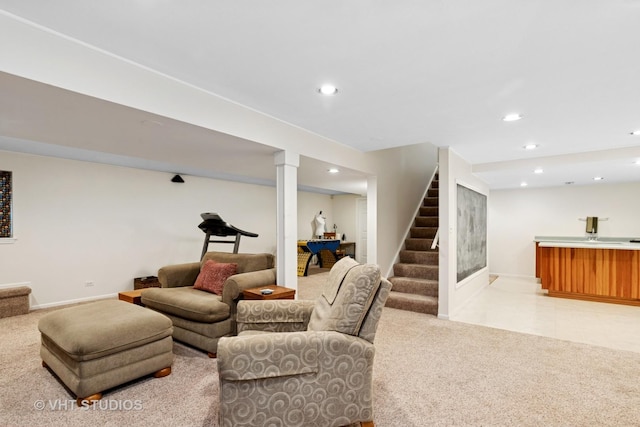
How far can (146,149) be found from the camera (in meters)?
3.36

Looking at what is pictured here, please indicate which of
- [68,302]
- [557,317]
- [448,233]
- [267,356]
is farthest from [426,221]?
[68,302]

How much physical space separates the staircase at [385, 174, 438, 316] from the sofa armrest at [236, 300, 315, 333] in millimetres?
2609

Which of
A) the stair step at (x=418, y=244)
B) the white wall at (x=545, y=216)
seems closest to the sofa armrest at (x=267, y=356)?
the stair step at (x=418, y=244)

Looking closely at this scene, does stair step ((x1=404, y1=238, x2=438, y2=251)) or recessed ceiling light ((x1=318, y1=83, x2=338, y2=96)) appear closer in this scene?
recessed ceiling light ((x1=318, y1=83, x2=338, y2=96))

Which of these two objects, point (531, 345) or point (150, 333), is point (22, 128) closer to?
point (150, 333)

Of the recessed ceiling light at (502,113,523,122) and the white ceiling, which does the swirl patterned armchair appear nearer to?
the white ceiling

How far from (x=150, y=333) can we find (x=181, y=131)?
1.59 m

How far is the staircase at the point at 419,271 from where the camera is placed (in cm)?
451

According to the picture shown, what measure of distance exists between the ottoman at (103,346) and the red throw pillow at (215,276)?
0.79 metres

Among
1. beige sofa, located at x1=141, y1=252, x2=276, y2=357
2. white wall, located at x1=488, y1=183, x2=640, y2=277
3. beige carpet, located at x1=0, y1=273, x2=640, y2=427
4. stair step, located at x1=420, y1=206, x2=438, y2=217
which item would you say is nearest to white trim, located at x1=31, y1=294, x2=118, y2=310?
beige carpet, located at x1=0, y1=273, x2=640, y2=427

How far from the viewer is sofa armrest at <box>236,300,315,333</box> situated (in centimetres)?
227

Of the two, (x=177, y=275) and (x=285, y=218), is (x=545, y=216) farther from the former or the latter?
(x=177, y=275)

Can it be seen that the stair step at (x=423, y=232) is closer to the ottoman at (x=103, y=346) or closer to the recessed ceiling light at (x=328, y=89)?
the recessed ceiling light at (x=328, y=89)

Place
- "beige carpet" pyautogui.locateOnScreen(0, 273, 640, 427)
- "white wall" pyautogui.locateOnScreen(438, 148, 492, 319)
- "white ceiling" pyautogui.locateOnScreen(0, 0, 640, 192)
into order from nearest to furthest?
"white ceiling" pyautogui.locateOnScreen(0, 0, 640, 192), "beige carpet" pyautogui.locateOnScreen(0, 273, 640, 427), "white wall" pyautogui.locateOnScreen(438, 148, 492, 319)
